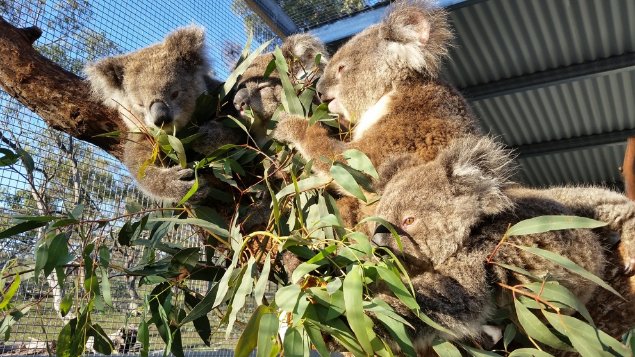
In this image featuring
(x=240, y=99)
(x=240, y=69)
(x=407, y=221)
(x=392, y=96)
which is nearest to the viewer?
(x=407, y=221)

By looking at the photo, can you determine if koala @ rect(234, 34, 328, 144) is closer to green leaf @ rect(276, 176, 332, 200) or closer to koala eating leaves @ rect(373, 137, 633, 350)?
green leaf @ rect(276, 176, 332, 200)

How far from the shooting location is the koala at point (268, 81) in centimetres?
289

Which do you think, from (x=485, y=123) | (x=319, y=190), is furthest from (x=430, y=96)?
(x=485, y=123)

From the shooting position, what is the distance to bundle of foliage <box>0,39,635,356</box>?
1.39 metres

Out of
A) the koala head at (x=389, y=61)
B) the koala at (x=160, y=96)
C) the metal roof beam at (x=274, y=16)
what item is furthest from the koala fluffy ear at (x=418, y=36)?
the metal roof beam at (x=274, y=16)

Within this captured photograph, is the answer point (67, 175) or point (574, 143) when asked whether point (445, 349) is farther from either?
point (574, 143)

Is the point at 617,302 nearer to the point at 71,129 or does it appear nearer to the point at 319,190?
the point at 319,190

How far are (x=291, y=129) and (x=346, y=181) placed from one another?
86 centimetres

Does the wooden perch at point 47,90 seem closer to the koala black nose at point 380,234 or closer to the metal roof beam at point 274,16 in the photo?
the koala black nose at point 380,234

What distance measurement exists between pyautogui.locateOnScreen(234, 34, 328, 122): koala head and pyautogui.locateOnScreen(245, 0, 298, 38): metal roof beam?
6.53 ft


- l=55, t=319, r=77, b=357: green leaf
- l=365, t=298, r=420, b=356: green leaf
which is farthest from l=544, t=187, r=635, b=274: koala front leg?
l=55, t=319, r=77, b=357: green leaf

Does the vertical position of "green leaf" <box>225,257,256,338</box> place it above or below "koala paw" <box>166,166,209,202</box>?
below

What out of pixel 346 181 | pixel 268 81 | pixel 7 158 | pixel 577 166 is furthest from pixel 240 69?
pixel 577 166

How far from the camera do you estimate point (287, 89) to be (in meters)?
2.46
